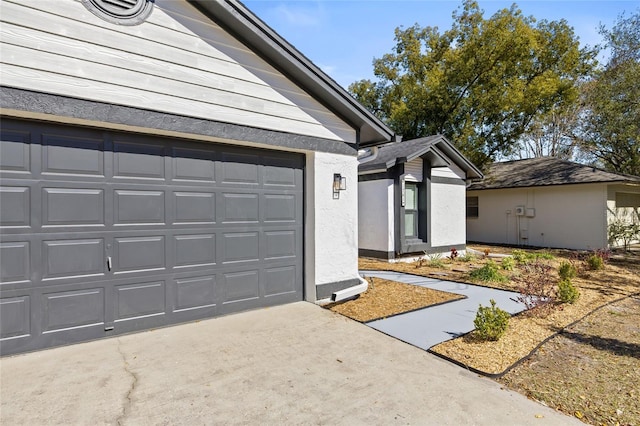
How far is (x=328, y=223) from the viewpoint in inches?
238

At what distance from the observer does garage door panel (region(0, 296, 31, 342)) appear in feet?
12.2

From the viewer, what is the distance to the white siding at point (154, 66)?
3.74 m

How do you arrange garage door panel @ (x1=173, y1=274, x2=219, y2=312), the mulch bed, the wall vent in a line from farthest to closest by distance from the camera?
the mulch bed → garage door panel @ (x1=173, y1=274, x2=219, y2=312) → the wall vent

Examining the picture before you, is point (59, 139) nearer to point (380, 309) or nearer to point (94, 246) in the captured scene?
point (94, 246)

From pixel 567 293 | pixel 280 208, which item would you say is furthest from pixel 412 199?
pixel 280 208

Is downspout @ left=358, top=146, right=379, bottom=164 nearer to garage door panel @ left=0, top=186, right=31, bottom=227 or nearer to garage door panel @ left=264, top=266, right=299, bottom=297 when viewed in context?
garage door panel @ left=264, top=266, right=299, bottom=297

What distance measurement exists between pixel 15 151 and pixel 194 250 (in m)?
2.28

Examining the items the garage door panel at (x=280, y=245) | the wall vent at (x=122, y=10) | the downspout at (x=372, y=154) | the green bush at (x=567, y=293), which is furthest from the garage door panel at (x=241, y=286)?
the green bush at (x=567, y=293)

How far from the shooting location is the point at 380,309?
580 cm

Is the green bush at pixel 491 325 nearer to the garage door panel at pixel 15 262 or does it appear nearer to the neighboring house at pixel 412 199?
the garage door panel at pixel 15 262

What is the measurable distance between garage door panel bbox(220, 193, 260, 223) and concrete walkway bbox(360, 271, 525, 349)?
2.45 metres

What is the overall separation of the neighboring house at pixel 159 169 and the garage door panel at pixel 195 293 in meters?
0.02

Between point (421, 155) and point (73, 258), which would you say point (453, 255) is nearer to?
point (421, 155)

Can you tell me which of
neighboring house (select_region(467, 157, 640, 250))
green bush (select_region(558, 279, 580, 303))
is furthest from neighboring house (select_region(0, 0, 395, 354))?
neighboring house (select_region(467, 157, 640, 250))
